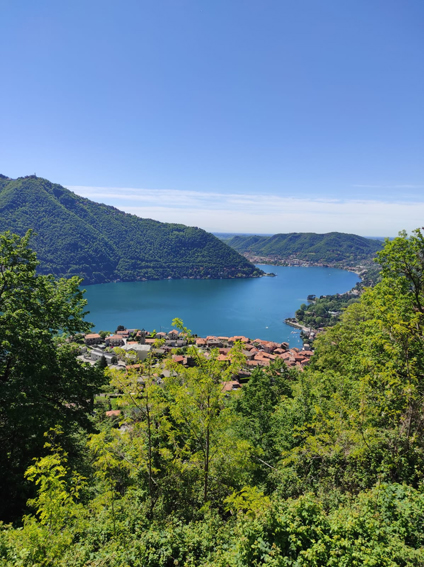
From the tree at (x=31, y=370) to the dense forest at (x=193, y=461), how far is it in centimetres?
4

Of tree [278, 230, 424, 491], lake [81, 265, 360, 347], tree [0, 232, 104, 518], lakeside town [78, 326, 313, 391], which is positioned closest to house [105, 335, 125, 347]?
lakeside town [78, 326, 313, 391]

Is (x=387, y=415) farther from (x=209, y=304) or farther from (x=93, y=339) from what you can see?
(x=209, y=304)

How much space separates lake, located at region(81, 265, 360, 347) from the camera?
66125mm

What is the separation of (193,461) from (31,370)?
5110mm

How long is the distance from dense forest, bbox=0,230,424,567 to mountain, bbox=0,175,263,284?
121529mm

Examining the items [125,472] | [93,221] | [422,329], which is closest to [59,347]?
[125,472]

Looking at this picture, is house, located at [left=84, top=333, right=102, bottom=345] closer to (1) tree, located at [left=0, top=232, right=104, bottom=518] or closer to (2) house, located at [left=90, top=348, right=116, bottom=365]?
(2) house, located at [left=90, top=348, right=116, bottom=365]

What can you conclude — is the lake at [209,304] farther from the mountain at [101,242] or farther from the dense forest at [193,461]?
the dense forest at [193,461]

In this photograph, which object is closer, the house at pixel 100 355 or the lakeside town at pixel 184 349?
the lakeside town at pixel 184 349

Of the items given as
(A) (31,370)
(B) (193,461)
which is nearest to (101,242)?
(A) (31,370)

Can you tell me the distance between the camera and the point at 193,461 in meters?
5.79

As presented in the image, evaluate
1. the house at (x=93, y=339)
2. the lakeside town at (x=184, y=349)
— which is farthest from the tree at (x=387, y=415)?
the house at (x=93, y=339)

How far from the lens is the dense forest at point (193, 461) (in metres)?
4.08

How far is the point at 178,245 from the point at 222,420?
16754 centimetres
